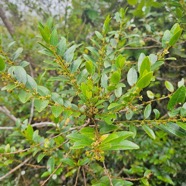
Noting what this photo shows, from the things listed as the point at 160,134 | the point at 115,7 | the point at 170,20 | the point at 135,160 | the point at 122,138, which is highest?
the point at 115,7

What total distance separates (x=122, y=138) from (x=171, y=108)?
20cm

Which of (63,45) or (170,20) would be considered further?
(170,20)

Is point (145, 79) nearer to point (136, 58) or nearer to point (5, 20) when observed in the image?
point (136, 58)

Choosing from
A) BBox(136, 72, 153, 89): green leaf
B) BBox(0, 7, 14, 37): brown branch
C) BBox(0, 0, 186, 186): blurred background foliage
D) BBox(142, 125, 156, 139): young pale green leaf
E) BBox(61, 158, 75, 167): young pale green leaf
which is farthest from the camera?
BBox(0, 7, 14, 37): brown branch

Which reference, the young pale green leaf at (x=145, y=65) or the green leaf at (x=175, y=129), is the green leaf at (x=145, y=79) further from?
the green leaf at (x=175, y=129)

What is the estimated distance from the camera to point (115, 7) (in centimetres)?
247

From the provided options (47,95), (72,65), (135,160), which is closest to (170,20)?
(135,160)

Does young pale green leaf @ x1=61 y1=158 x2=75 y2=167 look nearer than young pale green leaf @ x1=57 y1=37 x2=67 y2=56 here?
No

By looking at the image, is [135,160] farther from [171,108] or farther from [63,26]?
[63,26]

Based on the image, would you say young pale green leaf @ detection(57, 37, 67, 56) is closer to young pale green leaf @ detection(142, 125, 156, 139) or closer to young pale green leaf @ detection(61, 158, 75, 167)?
young pale green leaf @ detection(142, 125, 156, 139)

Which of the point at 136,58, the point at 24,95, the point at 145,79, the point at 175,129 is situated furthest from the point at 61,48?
the point at 136,58

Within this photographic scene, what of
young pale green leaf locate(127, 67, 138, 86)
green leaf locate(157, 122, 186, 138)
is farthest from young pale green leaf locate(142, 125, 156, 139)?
young pale green leaf locate(127, 67, 138, 86)

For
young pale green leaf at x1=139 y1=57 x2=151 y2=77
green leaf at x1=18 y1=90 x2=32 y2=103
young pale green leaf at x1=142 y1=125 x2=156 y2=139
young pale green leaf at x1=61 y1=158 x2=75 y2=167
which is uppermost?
young pale green leaf at x1=139 y1=57 x2=151 y2=77

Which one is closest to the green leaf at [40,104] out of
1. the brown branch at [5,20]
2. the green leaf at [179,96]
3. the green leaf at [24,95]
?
the green leaf at [24,95]
